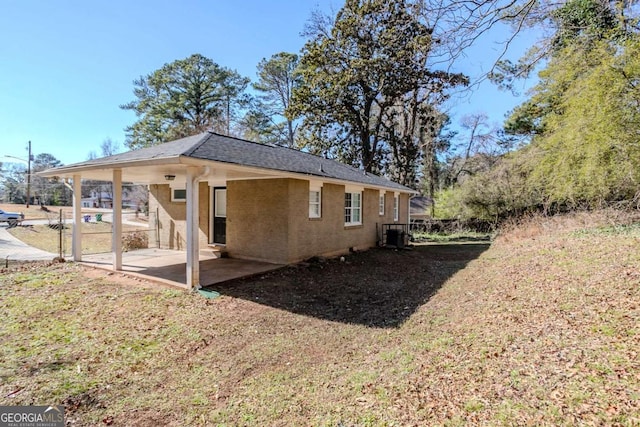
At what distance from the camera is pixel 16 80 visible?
13336 millimetres

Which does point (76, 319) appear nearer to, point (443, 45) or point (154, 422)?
point (154, 422)

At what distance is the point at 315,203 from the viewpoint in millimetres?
10539

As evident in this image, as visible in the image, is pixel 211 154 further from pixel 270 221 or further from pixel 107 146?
pixel 107 146

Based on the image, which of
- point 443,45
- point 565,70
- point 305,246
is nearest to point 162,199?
point 305,246

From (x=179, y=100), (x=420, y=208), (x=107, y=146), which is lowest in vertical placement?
(x=420, y=208)

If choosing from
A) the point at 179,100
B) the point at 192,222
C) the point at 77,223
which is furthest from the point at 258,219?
the point at 179,100

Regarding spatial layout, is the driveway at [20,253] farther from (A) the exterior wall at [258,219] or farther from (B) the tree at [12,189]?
(B) the tree at [12,189]

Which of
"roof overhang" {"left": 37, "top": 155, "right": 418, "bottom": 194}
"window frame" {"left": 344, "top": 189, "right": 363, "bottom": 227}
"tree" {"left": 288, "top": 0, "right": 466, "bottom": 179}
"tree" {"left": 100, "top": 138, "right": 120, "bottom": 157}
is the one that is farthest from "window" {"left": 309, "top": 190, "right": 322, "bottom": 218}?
"tree" {"left": 100, "top": 138, "right": 120, "bottom": 157}

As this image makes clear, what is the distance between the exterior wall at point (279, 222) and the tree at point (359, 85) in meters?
10.7

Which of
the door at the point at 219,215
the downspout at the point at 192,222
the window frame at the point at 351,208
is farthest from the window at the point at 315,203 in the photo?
the downspout at the point at 192,222

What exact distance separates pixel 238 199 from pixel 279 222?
1.75 metres

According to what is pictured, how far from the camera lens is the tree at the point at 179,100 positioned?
26.1m

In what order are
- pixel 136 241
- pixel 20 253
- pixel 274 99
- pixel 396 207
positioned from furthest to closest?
pixel 274 99 < pixel 396 207 < pixel 20 253 < pixel 136 241

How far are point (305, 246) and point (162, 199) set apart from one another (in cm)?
614
